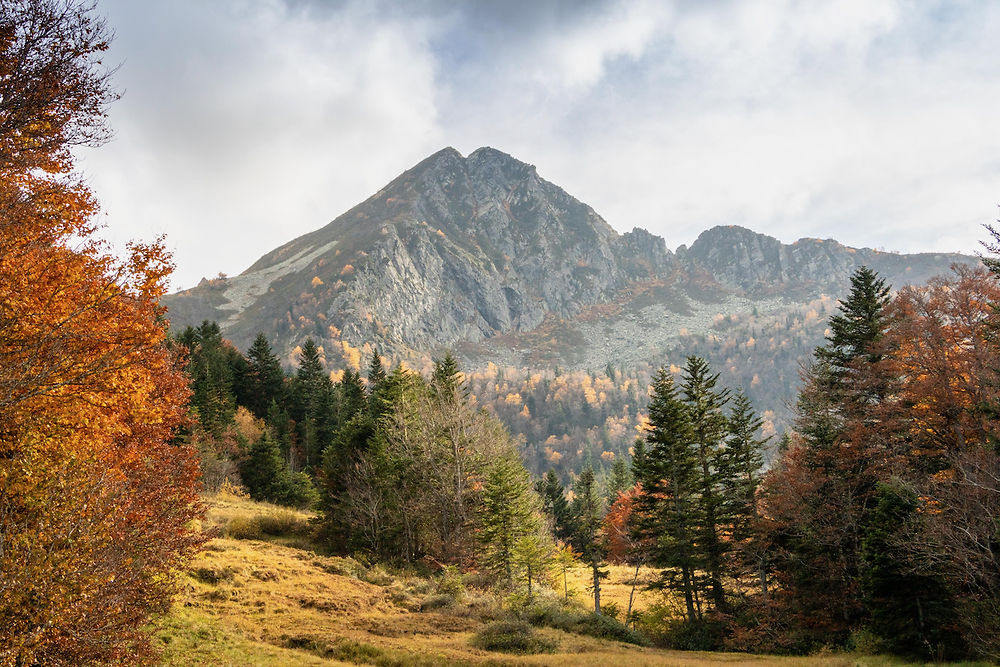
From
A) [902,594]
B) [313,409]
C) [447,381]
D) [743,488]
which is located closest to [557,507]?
[313,409]

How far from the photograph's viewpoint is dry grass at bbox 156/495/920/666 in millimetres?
15281

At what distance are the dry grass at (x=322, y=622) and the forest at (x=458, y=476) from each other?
221 cm

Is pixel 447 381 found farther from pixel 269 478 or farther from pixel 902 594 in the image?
pixel 902 594

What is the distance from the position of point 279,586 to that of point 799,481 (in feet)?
93.1

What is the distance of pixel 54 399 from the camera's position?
11156mm

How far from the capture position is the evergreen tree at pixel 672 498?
31953 millimetres

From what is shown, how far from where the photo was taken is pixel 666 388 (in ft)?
118

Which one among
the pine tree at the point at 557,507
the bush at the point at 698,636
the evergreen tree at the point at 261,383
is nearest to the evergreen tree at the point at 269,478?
the evergreen tree at the point at 261,383

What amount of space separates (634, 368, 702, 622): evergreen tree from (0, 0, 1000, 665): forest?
5.8 inches

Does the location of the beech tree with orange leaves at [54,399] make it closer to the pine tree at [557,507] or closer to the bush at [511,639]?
the bush at [511,639]

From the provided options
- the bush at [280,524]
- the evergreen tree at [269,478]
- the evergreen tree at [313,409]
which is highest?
the evergreen tree at [313,409]

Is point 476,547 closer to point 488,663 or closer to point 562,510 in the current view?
point 488,663

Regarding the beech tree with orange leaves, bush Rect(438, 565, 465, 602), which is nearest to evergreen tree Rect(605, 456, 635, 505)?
bush Rect(438, 565, 465, 602)

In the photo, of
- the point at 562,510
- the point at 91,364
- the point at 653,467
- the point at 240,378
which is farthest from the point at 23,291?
the point at 562,510
